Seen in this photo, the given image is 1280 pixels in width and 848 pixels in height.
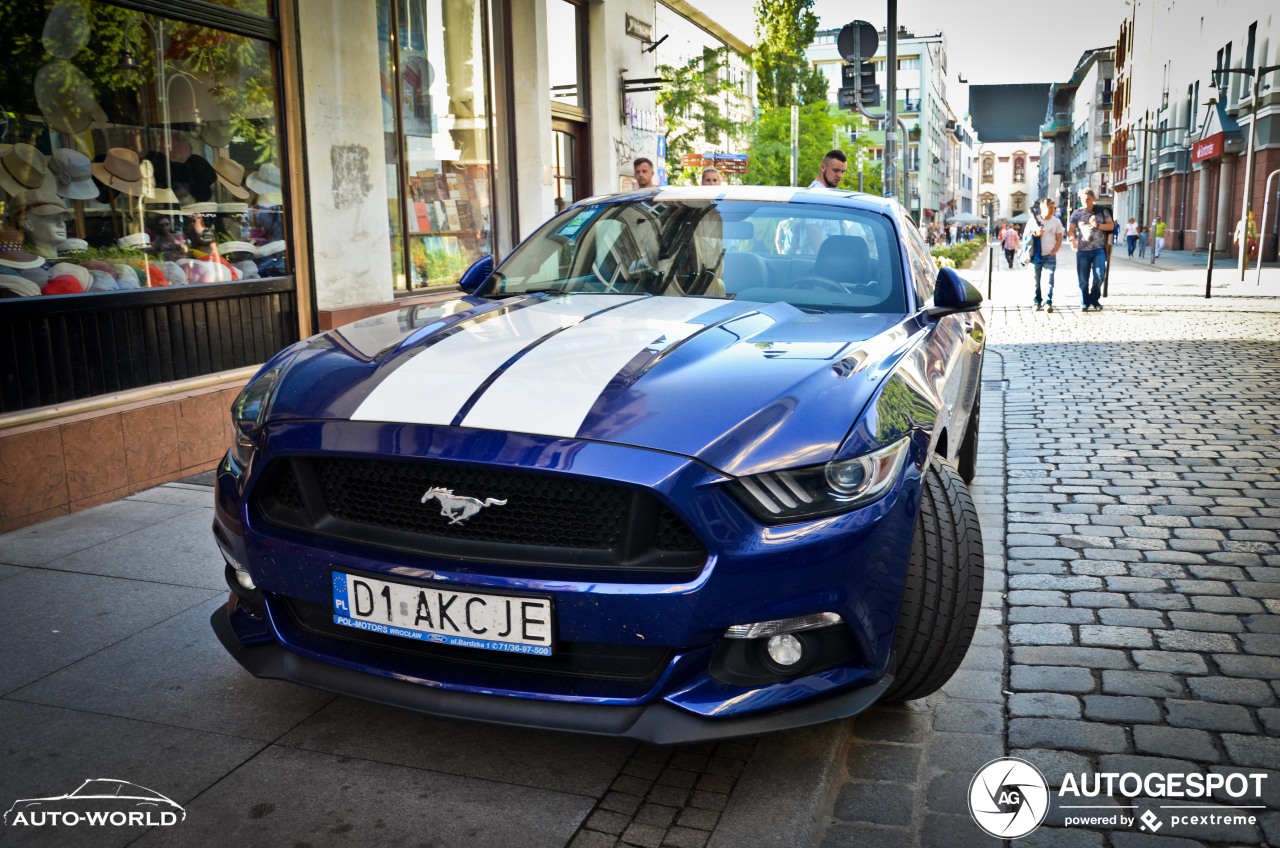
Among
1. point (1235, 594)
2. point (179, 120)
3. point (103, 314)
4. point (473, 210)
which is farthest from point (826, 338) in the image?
point (473, 210)

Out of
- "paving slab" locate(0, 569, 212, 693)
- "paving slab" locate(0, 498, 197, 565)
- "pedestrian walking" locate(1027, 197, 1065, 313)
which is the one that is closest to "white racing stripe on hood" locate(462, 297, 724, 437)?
"paving slab" locate(0, 569, 212, 693)

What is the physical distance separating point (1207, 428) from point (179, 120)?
6834 mm

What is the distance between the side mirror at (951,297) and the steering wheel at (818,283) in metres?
0.33

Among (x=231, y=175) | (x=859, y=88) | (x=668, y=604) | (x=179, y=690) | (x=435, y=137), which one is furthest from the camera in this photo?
(x=859, y=88)

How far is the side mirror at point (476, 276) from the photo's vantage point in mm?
4625

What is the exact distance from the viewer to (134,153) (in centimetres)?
650

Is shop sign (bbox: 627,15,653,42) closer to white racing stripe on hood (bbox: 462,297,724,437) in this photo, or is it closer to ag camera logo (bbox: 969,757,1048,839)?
white racing stripe on hood (bbox: 462,297,724,437)

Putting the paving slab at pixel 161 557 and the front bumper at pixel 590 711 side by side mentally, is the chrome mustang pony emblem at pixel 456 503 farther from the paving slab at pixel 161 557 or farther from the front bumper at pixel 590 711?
the paving slab at pixel 161 557

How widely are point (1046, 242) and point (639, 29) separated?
22.7ft

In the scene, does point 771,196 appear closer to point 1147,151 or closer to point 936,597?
point 936,597

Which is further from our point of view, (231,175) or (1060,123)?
(1060,123)

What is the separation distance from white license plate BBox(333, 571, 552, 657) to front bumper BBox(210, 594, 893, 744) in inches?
5.0

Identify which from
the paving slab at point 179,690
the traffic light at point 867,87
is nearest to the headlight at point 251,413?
the paving slab at point 179,690

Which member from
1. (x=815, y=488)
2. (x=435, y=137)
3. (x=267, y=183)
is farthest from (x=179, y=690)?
(x=435, y=137)
